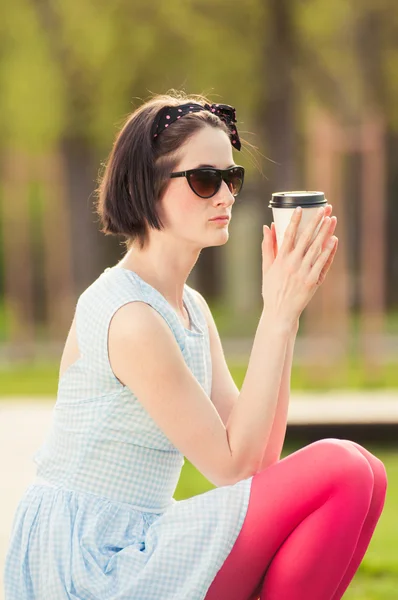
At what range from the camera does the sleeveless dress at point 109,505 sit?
7.87 feet

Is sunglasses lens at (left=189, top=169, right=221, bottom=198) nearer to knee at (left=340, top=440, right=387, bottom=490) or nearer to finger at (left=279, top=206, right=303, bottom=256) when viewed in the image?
finger at (left=279, top=206, right=303, bottom=256)

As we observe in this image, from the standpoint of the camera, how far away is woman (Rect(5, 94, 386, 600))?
2.42 m

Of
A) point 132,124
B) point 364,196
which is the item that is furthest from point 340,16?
point 132,124

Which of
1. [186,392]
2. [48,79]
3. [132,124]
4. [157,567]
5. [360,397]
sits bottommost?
[360,397]

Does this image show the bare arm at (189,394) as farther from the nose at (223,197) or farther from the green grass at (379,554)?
the green grass at (379,554)

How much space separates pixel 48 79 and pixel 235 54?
7.23 feet

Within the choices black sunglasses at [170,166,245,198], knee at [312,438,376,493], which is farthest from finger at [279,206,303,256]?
knee at [312,438,376,493]

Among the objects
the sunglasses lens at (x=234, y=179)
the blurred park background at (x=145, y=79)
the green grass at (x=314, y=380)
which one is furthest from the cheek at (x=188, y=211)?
the blurred park background at (x=145, y=79)

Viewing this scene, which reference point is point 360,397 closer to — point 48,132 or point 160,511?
point 160,511

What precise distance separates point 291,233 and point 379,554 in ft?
6.28

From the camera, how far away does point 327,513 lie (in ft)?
7.96

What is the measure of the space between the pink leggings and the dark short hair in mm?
735

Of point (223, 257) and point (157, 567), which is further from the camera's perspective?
point (223, 257)

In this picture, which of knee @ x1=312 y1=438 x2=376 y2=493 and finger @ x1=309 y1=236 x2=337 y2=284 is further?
finger @ x1=309 y1=236 x2=337 y2=284
